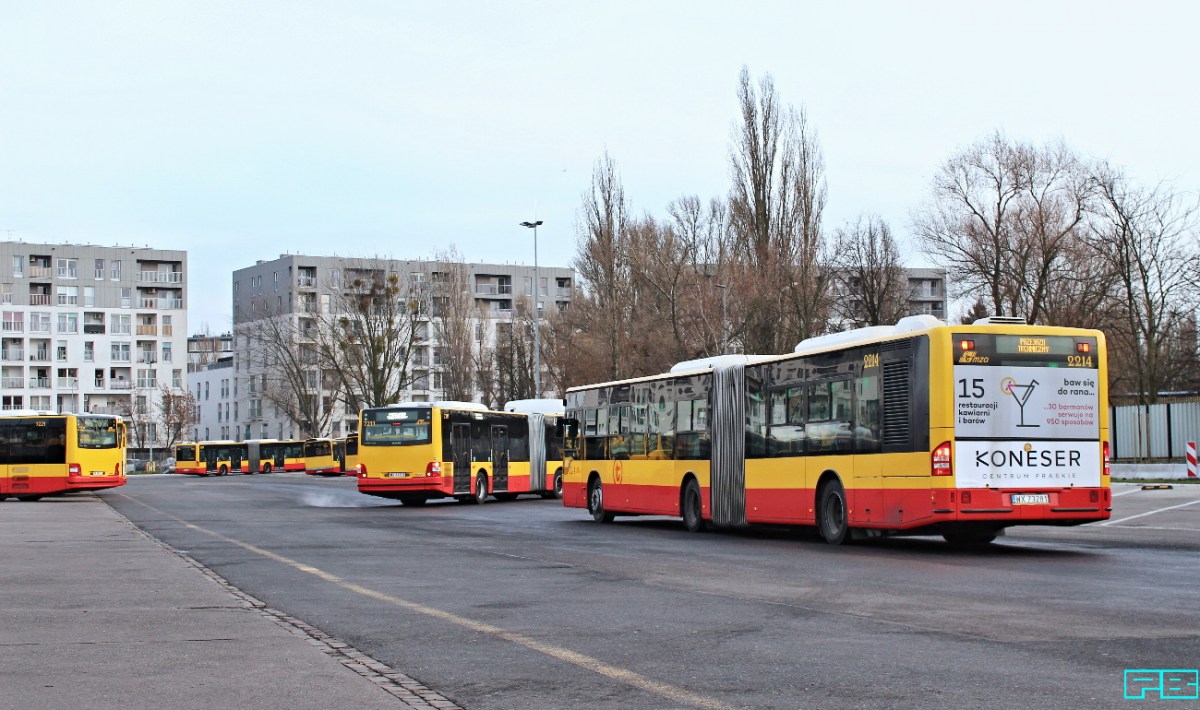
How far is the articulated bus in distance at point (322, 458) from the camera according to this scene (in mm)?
97188

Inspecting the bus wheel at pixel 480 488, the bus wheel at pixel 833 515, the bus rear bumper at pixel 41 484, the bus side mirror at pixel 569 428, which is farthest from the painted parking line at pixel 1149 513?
the bus rear bumper at pixel 41 484

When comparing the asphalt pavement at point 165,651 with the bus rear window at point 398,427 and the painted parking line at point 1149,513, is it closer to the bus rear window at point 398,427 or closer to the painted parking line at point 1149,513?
the painted parking line at point 1149,513

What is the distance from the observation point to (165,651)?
9375mm

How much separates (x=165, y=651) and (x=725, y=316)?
4475 cm

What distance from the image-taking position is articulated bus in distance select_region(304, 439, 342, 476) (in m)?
97.2

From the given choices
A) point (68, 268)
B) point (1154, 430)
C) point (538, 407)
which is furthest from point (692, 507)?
point (68, 268)

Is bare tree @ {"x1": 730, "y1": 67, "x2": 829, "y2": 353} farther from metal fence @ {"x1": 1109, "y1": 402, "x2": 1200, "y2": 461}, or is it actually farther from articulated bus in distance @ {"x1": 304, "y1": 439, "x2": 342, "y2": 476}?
articulated bus in distance @ {"x1": 304, "y1": 439, "x2": 342, "y2": 476}

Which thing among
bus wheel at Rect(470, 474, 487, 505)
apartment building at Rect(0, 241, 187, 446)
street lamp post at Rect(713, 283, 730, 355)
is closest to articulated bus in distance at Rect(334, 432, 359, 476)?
street lamp post at Rect(713, 283, 730, 355)

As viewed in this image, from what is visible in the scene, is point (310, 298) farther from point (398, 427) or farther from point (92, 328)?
point (398, 427)

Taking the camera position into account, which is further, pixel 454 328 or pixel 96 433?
pixel 454 328

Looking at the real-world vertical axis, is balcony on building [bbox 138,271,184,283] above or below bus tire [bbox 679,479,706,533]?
above

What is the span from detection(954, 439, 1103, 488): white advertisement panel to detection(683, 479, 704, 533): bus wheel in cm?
777

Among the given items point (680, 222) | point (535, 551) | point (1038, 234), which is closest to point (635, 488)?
point (535, 551)

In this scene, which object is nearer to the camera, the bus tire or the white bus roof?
the bus tire
